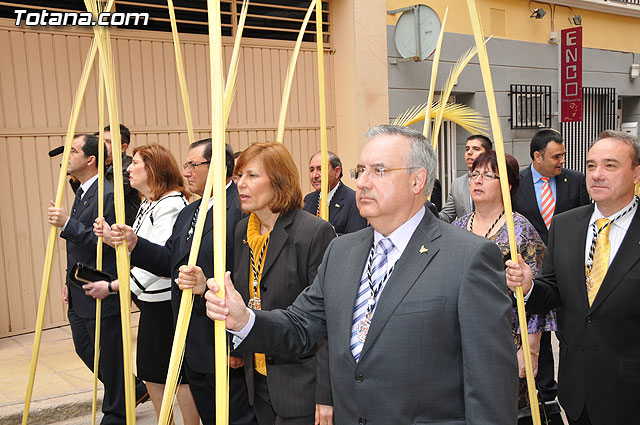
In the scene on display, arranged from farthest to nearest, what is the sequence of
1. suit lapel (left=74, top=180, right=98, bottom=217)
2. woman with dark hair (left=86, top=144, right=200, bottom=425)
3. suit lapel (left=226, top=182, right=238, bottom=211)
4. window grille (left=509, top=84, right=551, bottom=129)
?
1. window grille (left=509, top=84, right=551, bottom=129)
2. suit lapel (left=74, top=180, right=98, bottom=217)
3. woman with dark hair (left=86, top=144, right=200, bottom=425)
4. suit lapel (left=226, top=182, right=238, bottom=211)

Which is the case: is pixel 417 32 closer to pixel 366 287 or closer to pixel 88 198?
pixel 88 198

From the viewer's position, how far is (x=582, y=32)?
35.4ft

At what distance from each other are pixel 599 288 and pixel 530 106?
8.01 m

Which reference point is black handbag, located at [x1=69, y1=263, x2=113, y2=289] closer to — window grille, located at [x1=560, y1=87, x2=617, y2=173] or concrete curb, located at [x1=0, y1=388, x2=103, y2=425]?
concrete curb, located at [x1=0, y1=388, x2=103, y2=425]

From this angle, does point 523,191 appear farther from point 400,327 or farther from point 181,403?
point 400,327

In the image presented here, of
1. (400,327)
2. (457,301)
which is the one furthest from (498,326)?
(400,327)

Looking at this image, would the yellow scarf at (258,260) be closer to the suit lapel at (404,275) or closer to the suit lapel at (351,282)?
the suit lapel at (351,282)

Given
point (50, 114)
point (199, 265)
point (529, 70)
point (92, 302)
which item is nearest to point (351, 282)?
point (199, 265)

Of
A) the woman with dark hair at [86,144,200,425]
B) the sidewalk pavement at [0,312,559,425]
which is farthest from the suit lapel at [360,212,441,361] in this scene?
the sidewalk pavement at [0,312,559,425]

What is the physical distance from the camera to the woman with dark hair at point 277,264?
103 inches

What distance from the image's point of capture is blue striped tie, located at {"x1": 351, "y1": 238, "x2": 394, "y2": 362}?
189 centimetres

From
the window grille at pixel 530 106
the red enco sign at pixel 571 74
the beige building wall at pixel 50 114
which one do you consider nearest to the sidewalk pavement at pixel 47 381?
the beige building wall at pixel 50 114

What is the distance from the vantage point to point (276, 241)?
2709 mm

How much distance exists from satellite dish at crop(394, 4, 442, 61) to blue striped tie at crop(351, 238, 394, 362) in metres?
6.27
